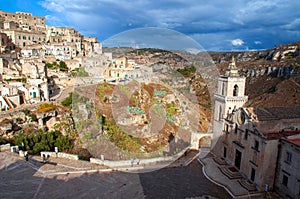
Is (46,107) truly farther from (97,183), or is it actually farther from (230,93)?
(230,93)

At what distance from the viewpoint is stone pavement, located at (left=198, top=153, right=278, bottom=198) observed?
40.7 ft

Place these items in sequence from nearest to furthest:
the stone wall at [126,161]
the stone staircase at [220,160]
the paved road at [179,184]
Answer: the paved road at [179,184] < the stone wall at [126,161] < the stone staircase at [220,160]

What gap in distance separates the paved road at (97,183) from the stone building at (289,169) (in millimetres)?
3141

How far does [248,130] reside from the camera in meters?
13.6

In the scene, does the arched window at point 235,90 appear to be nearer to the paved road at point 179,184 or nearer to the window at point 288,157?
the window at point 288,157

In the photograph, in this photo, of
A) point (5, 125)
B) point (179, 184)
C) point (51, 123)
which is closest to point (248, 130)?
point (179, 184)

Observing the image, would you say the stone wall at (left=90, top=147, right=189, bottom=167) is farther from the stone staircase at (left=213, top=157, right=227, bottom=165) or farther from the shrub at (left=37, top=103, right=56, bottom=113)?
the shrub at (left=37, top=103, right=56, bottom=113)

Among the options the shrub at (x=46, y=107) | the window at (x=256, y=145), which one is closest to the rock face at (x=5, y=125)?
the shrub at (x=46, y=107)

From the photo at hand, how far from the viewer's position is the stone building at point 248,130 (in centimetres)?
1253

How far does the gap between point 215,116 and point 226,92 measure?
2449 mm

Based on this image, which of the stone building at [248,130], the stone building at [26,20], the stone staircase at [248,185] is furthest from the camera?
the stone building at [26,20]

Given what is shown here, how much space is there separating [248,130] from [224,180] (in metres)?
3.57

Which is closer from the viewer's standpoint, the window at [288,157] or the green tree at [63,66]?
the window at [288,157]

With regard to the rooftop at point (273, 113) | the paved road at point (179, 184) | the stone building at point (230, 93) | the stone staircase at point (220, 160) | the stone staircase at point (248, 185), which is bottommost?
the paved road at point (179, 184)
